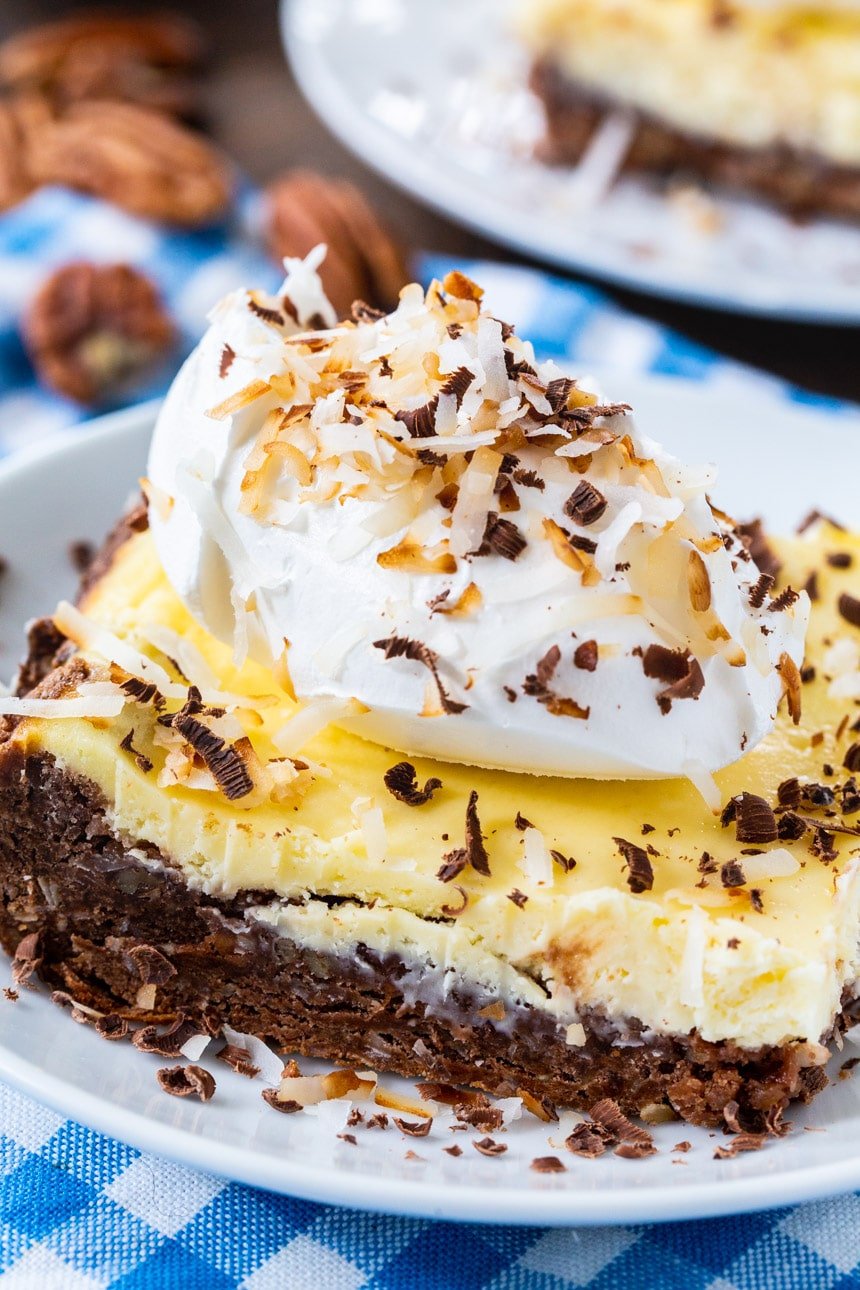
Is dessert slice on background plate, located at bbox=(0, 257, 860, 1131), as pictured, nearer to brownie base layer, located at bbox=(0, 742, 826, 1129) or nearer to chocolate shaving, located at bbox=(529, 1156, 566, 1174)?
brownie base layer, located at bbox=(0, 742, 826, 1129)

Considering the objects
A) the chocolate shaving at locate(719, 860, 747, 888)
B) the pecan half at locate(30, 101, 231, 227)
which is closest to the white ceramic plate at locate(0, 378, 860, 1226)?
the chocolate shaving at locate(719, 860, 747, 888)

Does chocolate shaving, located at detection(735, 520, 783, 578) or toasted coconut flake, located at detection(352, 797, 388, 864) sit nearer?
toasted coconut flake, located at detection(352, 797, 388, 864)

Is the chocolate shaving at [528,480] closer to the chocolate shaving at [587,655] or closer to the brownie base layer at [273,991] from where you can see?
the chocolate shaving at [587,655]

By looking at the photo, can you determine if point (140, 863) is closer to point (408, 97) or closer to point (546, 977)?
point (546, 977)

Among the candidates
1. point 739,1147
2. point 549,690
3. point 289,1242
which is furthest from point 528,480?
point 289,1242

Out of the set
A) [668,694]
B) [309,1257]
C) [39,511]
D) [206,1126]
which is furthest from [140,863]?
[39,511]

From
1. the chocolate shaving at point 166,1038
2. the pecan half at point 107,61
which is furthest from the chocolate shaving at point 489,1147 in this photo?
the pecan half at point 107,61

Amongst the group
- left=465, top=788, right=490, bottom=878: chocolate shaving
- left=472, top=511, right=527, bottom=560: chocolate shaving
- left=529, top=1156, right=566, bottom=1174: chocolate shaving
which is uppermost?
left=472, top=511, right=527, bottom=560: chocolate shaving

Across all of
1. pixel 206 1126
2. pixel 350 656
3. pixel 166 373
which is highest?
pixel 350 656
